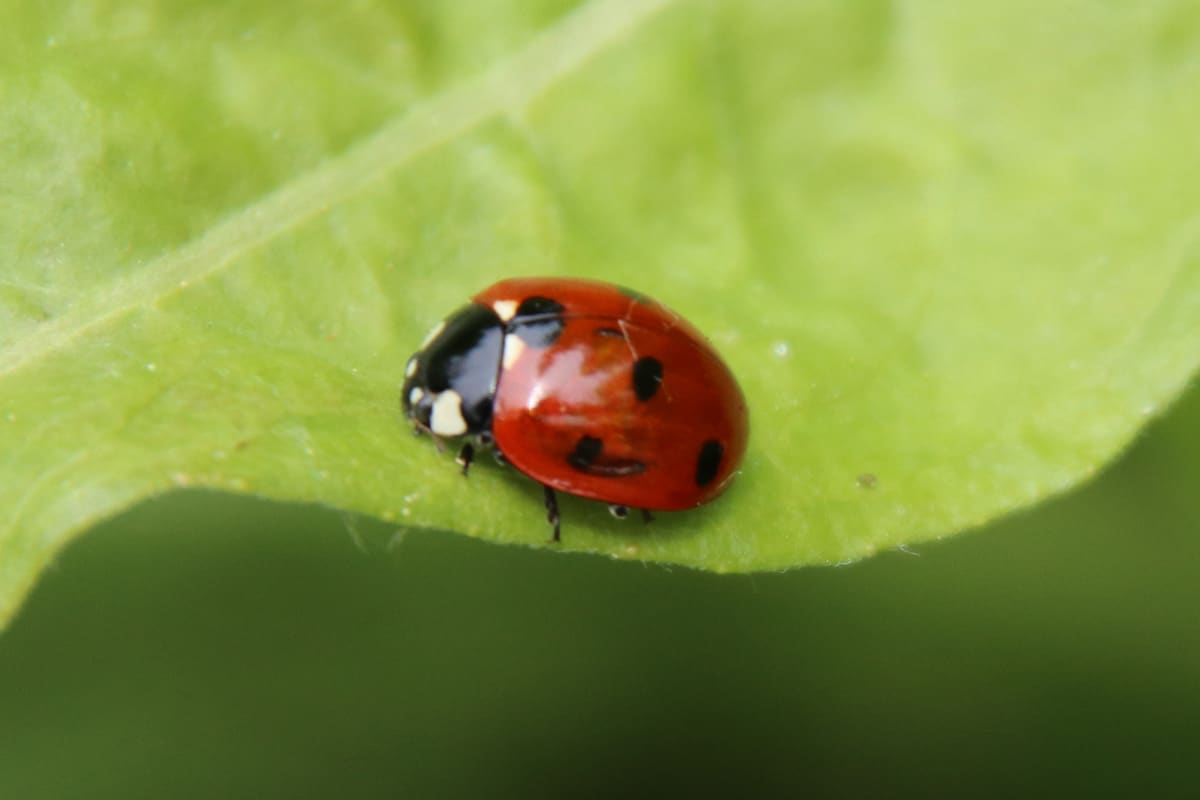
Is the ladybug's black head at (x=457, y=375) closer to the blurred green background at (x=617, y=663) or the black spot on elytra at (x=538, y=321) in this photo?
the black spot on elytra at (x=538, y=321)

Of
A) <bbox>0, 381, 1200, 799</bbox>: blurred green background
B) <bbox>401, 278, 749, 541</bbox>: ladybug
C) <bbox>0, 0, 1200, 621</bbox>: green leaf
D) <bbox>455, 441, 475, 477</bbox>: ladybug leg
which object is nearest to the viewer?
<bbox>0, 0, 1200, 621</bbox>: green leaf

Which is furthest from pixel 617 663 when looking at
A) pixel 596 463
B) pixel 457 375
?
pixel 457 375

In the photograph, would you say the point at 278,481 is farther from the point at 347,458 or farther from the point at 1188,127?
the point at 1188,127

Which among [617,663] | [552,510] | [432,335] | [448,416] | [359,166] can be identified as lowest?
[617,663]

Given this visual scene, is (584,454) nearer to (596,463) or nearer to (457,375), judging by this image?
(596,463)

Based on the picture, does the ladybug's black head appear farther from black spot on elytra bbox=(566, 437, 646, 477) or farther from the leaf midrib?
the leaf midrib

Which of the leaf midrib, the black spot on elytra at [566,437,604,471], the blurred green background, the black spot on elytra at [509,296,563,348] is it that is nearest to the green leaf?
the leaf midrib
